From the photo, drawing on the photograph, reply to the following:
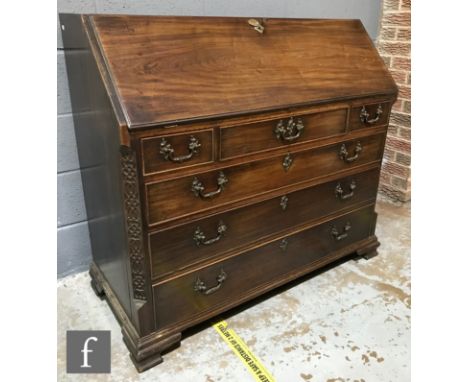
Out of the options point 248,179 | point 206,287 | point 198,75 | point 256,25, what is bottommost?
point 206,287

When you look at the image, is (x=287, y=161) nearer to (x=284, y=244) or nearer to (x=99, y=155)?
(x=284, y=244)

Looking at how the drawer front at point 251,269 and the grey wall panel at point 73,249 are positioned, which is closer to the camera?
the drawer front at point 251,269

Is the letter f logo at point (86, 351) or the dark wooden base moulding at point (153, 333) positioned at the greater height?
the dark wooden base moulding at point (153, 333)

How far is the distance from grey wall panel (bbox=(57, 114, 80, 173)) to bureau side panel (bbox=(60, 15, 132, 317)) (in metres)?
0.10

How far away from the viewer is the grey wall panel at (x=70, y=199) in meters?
1.88

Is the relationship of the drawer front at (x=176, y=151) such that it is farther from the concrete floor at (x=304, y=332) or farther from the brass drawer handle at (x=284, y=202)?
the concrete floor at (x=304, y=332)

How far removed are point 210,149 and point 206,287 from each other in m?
0.58

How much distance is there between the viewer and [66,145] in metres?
1.83

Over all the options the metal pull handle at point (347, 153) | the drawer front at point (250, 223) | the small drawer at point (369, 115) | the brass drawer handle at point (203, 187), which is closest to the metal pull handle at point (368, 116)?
the small drawer at point (369, 115)

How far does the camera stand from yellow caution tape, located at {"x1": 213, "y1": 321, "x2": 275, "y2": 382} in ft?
5.00

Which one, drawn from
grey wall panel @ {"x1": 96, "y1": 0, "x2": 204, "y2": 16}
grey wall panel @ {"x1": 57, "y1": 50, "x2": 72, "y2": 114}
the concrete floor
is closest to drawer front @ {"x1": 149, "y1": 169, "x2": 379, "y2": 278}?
the concrete floor

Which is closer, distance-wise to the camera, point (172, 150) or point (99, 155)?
point (172, 150)

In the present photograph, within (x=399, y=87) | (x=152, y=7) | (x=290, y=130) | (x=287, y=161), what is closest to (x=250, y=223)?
(x=287, y=161)
